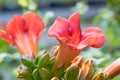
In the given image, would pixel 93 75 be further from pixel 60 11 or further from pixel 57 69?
pixel 60 11

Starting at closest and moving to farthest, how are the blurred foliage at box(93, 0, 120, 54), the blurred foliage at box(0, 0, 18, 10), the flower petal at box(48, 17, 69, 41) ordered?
the flower petal at box(48, 17, 69, 41) < the blurred foliage at box(93, 0, 120, 54) < the blurred foliage at box(0, 0, 18, 10)

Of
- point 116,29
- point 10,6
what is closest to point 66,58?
point 116,29

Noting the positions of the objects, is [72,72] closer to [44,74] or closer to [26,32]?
[44,74]

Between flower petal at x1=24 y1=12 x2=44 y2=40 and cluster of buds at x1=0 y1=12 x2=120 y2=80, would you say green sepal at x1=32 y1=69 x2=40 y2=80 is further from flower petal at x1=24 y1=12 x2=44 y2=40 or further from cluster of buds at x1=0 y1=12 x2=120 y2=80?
flower petal at x1=24 y1=12 x2=44 y2=40

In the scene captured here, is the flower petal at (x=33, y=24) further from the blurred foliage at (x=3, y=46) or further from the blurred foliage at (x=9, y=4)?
the blurred foliage at (x=9, y=4)

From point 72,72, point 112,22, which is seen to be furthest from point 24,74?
point 112,22

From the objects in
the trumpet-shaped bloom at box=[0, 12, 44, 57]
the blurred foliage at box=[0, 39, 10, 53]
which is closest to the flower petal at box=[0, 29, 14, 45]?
the trumpet-shaped bloom at box=[0, 12, 44, 57]

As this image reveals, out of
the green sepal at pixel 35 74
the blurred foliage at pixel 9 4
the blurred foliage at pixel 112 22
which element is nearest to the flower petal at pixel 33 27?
the green sepal at pixel 35 74
